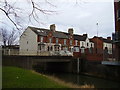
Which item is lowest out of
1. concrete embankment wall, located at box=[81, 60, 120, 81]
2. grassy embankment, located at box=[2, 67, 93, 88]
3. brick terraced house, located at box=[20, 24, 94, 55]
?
concrete embankment wall, located at box=[81, 60, 120, 81]

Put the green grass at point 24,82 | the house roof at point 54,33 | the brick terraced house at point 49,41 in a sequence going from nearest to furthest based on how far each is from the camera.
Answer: the green grass at point 24,82 → the brick terraced house at point 49,41 → the house roof at point 54,33

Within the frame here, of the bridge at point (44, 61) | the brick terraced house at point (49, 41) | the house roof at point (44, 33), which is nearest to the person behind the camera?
the bridge at point (44, 61)

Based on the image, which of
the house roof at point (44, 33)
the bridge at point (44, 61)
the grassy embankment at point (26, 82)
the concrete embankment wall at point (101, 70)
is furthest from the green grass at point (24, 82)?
the house roof at point (44, 33)

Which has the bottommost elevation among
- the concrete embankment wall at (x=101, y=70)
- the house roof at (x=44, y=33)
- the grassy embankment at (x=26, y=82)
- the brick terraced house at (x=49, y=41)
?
the concrete embankment wall at (x=101, y=70)

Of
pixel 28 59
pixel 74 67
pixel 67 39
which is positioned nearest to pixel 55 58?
pixel 74 67

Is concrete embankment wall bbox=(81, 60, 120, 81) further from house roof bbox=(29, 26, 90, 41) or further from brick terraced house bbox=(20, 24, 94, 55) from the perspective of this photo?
house roof bbox=(29, 26, 90, 41)

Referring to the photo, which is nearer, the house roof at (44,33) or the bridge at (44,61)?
the bridge at (44,61)

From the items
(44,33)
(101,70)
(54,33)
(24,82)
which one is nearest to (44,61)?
(101,70)

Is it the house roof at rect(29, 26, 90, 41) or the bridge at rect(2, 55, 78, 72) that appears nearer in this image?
the bridge at rect(2, 55, 78, 72)

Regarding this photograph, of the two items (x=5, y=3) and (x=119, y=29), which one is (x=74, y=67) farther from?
(x=5, y=3)

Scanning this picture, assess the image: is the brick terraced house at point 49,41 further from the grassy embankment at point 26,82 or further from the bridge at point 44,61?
the grassy embankment at point 26,82

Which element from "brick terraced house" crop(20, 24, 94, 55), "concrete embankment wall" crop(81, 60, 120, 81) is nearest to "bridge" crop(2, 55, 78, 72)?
"concrete embankment wall" crop(81, 60, 120, 81)

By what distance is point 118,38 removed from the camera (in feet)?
75.4

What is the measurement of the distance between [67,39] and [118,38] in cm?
3543
